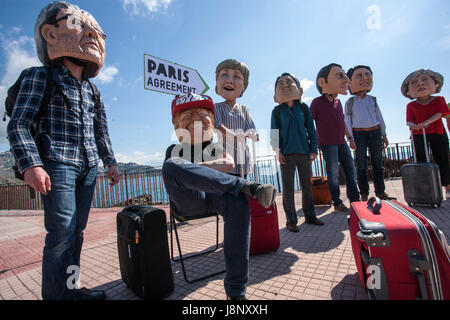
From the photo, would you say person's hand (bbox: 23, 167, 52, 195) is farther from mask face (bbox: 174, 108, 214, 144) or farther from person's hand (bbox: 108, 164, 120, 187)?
mask face (bbox: 174, 108, 214, 144)

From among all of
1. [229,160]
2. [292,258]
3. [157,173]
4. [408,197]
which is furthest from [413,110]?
[157,173]

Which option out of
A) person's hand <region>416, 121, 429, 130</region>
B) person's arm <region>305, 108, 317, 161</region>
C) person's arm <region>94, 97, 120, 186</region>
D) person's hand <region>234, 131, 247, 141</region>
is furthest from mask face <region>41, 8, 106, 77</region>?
person's hand <region>416, 121, 429, 130</region>

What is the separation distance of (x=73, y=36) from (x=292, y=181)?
258cm

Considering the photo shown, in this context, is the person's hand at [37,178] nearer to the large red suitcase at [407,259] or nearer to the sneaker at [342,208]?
the large red suitcase at [407,259]

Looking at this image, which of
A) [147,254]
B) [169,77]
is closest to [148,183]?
[169,77]

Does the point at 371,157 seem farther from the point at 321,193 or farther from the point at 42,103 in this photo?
the point at 42,103

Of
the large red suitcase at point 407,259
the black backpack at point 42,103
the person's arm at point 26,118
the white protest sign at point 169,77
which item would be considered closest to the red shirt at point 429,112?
the large red suitcase at point 407,259

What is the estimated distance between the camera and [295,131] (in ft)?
9.15

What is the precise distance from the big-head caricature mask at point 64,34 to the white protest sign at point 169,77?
172cm

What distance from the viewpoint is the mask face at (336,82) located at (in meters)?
3.28

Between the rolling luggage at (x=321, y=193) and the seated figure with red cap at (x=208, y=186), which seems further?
the rolling luggage at (x=321, y=193)

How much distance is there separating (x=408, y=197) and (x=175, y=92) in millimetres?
3962

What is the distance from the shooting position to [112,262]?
2260 millimetres
